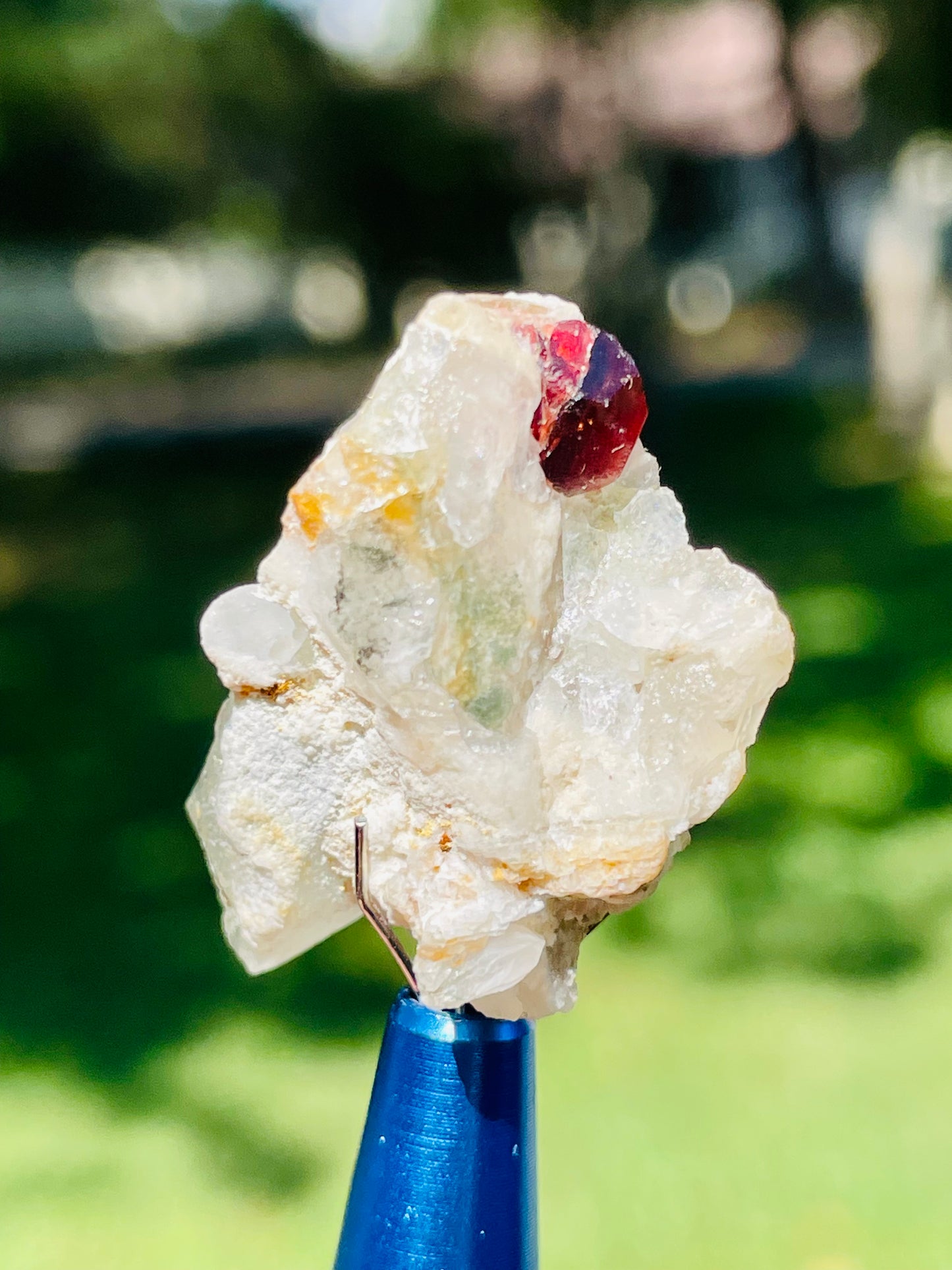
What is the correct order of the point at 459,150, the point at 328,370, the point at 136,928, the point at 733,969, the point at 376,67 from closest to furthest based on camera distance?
the point at 733,969 < the point at 136,928 < the point at 376,67 < the point at 459,150 < the point at 328,370

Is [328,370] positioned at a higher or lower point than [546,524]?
lower

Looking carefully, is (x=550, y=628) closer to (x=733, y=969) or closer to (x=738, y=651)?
(x=738, y=651)

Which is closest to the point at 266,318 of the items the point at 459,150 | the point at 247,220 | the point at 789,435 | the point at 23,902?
the point at 247,220

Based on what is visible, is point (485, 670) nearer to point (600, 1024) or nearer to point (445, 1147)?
point (445, 1147)

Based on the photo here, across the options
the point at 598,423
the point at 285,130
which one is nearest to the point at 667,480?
the point at 285,130

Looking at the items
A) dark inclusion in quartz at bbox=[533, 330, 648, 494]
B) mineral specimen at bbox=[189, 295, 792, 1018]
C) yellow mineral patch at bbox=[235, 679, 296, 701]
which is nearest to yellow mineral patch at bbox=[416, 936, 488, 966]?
mineral specimen at bbox=[189, 295, 792, 1018]

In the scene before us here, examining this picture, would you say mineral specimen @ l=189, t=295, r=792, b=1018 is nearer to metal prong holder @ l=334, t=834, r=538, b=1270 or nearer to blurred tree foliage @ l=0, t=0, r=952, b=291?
metal prong holder @ l=334, t=834, r=538, b=1270

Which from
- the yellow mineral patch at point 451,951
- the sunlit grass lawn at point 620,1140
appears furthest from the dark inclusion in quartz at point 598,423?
the sunlit grass lawn at point 620,1140

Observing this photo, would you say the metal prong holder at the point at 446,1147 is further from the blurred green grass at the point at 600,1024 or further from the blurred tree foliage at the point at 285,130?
the blurred tree foliage at the point at 285,130
